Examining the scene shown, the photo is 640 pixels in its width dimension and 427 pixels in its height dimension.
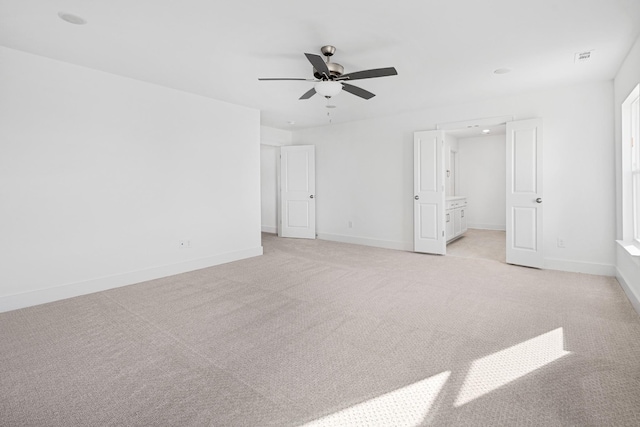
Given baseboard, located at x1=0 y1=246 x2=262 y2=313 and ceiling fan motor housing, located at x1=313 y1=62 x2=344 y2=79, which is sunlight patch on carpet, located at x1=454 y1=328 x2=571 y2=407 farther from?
baseboard, located at x1=0 y1=246 x2=262 y2=313

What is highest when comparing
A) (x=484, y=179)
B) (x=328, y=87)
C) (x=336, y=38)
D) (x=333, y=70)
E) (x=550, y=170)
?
(x=336, y=38)

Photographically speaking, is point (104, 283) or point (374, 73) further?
point (104, 283)

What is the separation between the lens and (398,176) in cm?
606

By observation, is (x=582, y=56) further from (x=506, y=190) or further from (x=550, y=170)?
(x=506, y=190)

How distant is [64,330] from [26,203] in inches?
58.9

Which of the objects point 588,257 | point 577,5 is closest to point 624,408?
point 577,5

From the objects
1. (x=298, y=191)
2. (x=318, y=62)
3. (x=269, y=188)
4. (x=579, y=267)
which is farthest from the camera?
(x=269, y=188)

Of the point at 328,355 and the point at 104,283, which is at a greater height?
the point at 104,283

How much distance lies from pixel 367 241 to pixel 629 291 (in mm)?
3932

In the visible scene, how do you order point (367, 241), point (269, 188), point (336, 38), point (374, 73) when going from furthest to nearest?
point (269, 188) < point (367, 241) < point (374, 73) < point (336, 38)

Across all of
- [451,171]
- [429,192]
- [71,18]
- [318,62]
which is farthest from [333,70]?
[451,171]

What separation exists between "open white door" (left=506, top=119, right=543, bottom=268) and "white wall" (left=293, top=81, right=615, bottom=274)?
130mm

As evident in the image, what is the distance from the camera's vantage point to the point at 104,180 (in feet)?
12.6

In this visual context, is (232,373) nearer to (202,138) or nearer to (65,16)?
A: (65,16)
